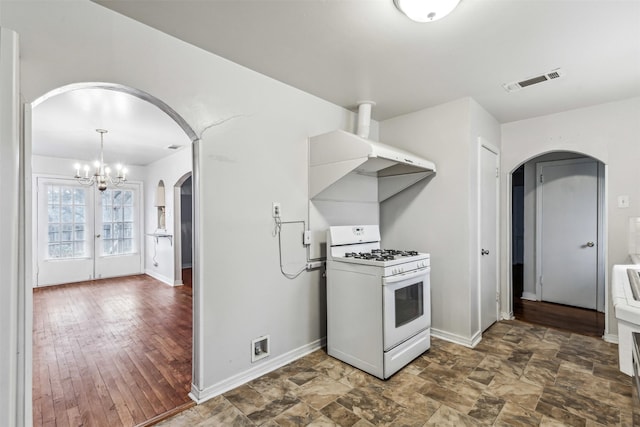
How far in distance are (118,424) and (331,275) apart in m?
1.75

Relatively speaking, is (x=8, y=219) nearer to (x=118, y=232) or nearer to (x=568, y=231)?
(x=568, y=231)

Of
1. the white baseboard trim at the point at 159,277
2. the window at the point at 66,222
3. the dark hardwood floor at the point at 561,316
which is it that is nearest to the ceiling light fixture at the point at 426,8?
the dark hardwood floor at the point at 561,316

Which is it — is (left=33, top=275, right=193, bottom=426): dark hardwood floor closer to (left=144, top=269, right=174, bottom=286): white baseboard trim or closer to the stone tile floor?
the stone tile floor

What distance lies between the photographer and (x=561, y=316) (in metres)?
3.79

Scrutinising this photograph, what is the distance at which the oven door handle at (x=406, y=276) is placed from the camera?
2.32 m

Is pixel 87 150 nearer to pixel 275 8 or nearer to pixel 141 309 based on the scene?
pixel 141 309

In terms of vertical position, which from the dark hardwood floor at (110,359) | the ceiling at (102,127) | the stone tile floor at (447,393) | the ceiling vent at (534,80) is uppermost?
the ceiling at (102,127)

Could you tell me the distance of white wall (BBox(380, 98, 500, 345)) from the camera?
2.94 meters

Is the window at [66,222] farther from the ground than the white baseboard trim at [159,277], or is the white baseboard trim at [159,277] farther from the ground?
the window at [66,222]

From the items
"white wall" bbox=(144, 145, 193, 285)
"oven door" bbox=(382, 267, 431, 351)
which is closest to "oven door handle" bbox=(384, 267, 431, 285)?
"oven door" bbox=(382, 267, 431, 351)

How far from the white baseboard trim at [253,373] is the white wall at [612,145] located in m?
3.01

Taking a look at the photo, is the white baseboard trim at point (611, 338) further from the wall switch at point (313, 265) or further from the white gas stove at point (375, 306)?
the wall switch at point (313, 265)

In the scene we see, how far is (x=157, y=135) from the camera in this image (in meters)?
4.39

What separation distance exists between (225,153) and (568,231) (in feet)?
15.1
